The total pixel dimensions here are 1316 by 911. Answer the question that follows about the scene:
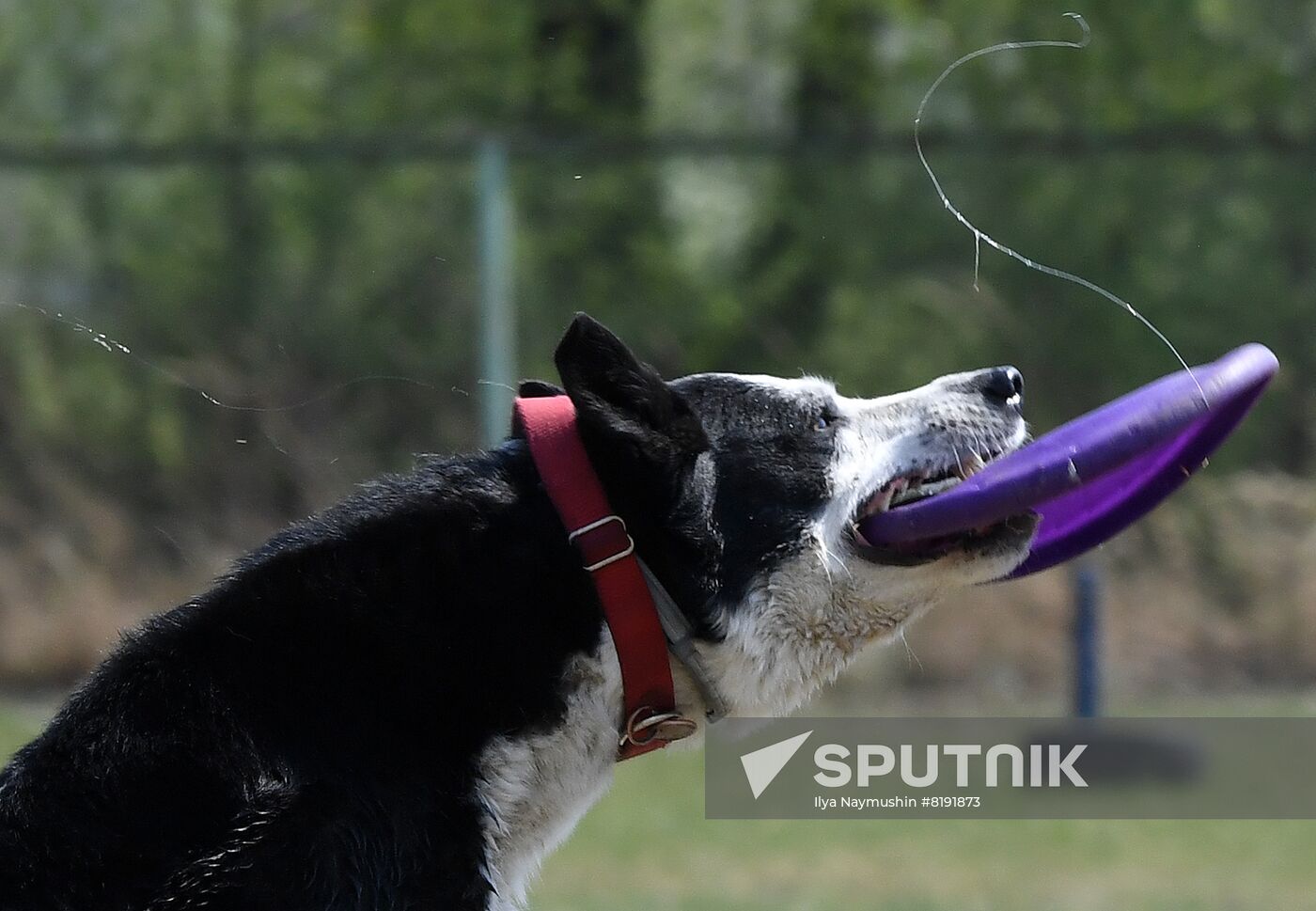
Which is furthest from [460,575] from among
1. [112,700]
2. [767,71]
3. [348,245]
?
[767,71]

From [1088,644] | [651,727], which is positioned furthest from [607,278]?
[651,727]

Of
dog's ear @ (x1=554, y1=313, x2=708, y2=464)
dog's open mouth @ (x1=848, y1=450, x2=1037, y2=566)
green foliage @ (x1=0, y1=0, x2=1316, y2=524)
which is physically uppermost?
dog's ear @ (x1=554, y1=313, x2=708, y2=464)

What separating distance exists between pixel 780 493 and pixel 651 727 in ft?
1.74

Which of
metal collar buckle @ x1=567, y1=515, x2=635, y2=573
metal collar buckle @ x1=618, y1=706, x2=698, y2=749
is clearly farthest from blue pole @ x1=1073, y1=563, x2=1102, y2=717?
metal collar buckle @ x1=567, y1=515, x2=635, y2=573

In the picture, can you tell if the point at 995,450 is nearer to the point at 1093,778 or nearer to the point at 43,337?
the point at 1093,778

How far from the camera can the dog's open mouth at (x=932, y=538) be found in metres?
3.57

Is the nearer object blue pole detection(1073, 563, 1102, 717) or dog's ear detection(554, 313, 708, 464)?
dog's ear detection(554, 313, 708, 464)

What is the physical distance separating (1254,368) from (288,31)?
12.2 metres

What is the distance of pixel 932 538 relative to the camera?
3.62 m

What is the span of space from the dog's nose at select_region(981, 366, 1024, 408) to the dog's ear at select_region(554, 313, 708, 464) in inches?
29.7

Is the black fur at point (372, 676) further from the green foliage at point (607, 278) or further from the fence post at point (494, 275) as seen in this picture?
the green foliage at point (607, 278)

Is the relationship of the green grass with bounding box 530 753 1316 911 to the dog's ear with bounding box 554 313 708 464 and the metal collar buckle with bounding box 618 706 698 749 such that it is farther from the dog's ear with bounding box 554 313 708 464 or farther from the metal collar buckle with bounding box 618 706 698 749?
the dog's ear with bounding box 554 313 708 464

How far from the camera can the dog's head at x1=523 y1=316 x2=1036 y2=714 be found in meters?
3.39

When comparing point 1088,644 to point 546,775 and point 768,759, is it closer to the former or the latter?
point 768,759
